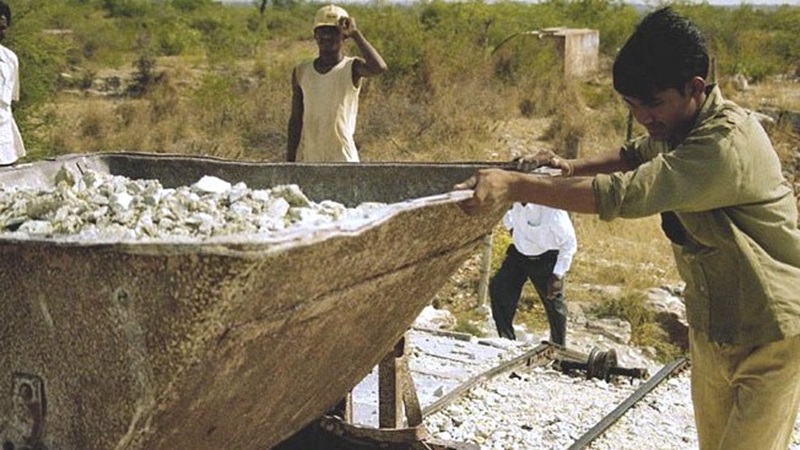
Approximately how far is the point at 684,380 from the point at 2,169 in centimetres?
416

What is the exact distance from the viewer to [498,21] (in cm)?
2814

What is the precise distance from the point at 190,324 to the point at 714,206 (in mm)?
1549

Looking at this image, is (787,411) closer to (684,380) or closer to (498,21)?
(684,380)

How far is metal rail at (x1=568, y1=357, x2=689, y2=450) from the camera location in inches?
195

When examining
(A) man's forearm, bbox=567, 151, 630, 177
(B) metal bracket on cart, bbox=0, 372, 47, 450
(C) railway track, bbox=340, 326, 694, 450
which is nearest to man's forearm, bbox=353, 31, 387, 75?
(C) railway track, bbox=340, 326, 694, 450

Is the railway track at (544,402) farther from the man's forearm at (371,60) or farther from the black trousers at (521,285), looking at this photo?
the man's forearm at (371,60)

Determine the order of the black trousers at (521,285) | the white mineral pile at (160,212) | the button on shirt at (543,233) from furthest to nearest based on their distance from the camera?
the black trousers at (521,285)
the button on shirt at (543,233)
the white mineral pile at (160,212)

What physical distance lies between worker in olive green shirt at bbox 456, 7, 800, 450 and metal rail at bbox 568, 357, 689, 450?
68.8 inches

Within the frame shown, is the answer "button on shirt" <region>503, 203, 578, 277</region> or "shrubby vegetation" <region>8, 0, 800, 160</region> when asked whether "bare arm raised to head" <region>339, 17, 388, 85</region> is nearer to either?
"button on shirt" <region>503, 203, 578, 277</region>

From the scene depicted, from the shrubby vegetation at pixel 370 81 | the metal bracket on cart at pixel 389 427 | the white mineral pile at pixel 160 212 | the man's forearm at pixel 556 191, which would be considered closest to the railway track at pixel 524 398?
the metal bracket on cart at pixel 389 427

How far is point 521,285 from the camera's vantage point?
6855 mm

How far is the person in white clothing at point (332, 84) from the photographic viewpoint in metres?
5.84

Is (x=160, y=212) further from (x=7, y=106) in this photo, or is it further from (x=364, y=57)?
(x=7, y=106)

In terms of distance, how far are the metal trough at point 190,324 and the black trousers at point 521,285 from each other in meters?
3.62
